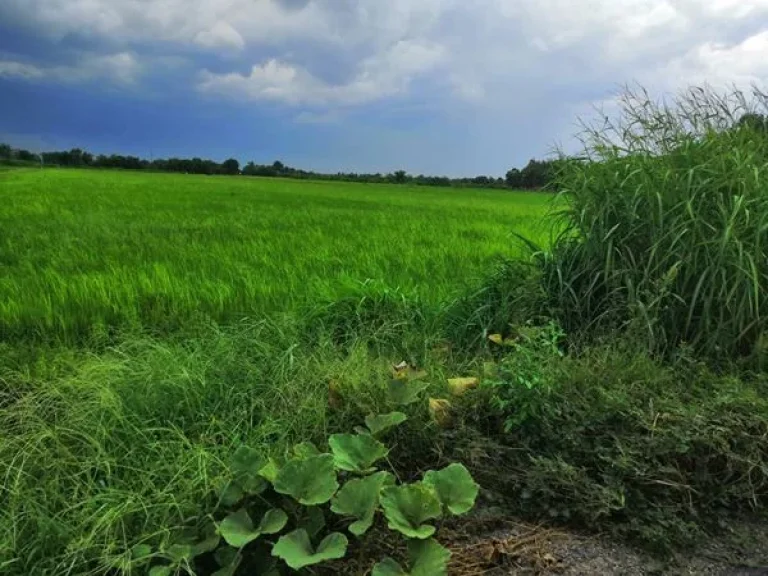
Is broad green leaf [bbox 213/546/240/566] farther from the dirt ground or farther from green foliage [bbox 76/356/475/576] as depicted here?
the dirt ground

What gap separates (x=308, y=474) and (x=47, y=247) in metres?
5.61

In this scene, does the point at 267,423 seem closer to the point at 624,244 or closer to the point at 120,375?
the point at 120,375

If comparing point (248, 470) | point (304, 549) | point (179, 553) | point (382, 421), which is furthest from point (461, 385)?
point (179, 553)

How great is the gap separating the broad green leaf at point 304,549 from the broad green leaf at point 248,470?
8.7 inches

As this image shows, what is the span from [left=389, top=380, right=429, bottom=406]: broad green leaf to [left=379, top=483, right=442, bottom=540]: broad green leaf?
0.58m

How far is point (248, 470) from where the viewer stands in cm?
181

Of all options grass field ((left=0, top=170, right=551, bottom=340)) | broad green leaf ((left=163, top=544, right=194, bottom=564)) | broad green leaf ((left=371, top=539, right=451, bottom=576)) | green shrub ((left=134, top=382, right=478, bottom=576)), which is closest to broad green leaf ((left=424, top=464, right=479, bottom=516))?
green shrub ((left=134, top=382, right=478, bottom=576))

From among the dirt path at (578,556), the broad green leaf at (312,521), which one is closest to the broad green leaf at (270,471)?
the broad green leaf at (312,521)

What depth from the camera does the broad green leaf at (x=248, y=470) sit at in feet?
5.84

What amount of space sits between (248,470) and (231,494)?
76 mm

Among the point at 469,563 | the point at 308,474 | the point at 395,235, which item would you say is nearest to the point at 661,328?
the point at 469,563

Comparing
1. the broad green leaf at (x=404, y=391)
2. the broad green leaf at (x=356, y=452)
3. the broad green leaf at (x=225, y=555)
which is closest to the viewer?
the broad green leaf at (x=225, y=555)

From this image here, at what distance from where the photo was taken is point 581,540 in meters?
1.90

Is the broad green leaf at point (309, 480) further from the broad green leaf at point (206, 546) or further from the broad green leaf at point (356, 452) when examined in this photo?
the broad green leaf at point (206, 546)
